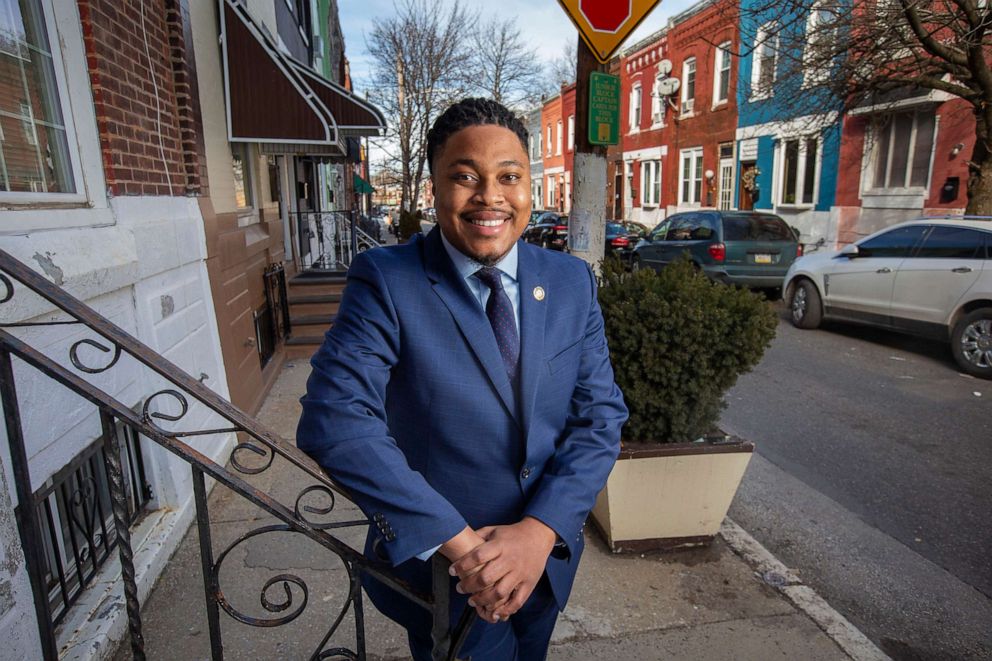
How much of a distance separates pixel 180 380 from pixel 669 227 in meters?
12.4

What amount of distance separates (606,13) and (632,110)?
91.4 feet

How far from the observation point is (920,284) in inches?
284

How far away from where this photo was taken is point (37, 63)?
104 inches

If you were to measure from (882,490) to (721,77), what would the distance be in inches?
843

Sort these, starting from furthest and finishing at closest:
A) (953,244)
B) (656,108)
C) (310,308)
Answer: (656,108)
(310,308)
(953,244)

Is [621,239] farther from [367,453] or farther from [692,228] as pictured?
[367,453]

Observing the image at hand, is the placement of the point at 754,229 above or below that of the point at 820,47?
below

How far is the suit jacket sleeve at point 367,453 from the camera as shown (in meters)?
1.28

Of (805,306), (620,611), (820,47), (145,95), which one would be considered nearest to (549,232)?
(820,47)

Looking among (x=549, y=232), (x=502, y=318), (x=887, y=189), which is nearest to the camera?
(x=502, y=318)

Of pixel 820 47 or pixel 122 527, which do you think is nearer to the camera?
pixel 122 527

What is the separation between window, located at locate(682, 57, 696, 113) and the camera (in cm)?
2395

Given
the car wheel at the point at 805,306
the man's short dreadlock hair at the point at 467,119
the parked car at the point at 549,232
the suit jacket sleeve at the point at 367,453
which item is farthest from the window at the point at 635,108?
the suit jacket sleeve at the point at 367,453

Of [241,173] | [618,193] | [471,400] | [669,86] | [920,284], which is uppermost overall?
[669,86]
